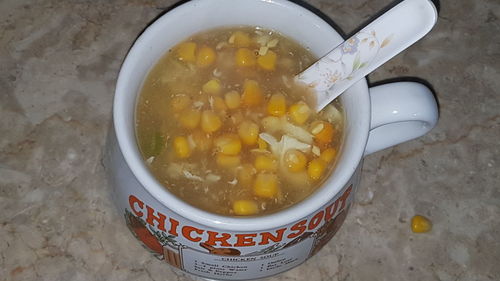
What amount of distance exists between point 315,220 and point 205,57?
0.24 metres

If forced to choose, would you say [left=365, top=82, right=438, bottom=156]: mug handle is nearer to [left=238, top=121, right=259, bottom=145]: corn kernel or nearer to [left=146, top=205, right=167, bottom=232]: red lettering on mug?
[left=238, top=121, right=259, bottom=145]: corn kernel

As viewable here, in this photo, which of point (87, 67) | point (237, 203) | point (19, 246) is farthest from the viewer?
point (87, 67)

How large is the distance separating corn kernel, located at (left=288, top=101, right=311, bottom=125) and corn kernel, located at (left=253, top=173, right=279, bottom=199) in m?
0.08

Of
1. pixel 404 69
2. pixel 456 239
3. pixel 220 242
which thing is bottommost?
pixel 456 239

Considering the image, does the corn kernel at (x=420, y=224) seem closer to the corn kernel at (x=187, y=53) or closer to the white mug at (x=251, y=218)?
the white mug at (x=251, y=218)

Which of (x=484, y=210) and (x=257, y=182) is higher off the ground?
(x=257, y=182)

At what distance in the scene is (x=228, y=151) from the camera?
833mm

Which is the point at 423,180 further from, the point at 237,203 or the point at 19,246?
the point at 19,246

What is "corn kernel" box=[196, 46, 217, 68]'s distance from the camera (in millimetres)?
905

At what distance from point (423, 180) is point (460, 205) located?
0.21ft

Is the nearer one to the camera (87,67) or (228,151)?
(228,151)

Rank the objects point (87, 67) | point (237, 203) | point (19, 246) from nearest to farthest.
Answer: point (237, 203)
point (19, 246)
point (87, 67)

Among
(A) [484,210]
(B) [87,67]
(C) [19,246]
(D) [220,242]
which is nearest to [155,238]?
(D) [220,242]

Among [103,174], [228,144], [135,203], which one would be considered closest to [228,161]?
[228,144]
